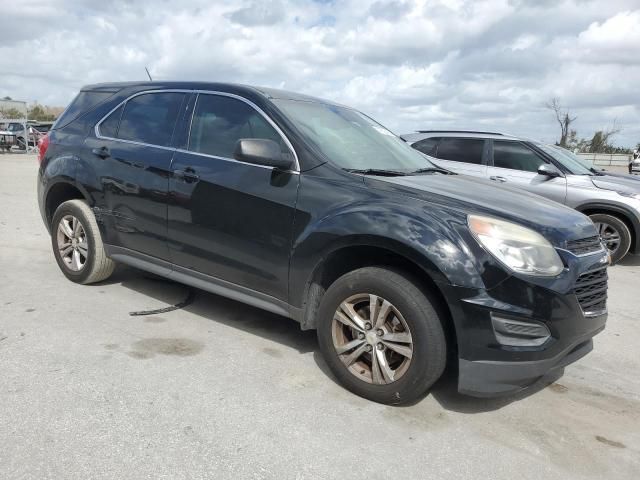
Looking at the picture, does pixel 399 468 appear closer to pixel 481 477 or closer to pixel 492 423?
pixel 481 477

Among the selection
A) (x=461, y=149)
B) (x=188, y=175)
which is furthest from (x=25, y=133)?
(x=188, y=175)

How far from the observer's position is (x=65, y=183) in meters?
4.88

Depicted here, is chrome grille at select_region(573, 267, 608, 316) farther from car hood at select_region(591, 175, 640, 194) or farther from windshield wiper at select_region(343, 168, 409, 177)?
car hood at select_region(591, 175, 640, 194)

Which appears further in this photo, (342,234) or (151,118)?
(151,118)

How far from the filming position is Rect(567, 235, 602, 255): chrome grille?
2.98 metres

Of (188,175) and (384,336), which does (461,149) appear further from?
(384,336)

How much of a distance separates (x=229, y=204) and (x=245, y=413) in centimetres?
139

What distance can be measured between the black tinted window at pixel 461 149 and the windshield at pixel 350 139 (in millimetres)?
4367

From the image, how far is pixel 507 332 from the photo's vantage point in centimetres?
275

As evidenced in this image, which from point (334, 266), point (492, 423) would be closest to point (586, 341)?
point (492, 423)

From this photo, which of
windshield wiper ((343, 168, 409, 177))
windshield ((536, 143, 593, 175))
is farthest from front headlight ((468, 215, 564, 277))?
windshield ((536, 143, 593, 175))

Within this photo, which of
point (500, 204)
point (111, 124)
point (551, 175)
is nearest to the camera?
point (500, 204)

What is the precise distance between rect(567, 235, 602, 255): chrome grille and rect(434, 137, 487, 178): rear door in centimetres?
514

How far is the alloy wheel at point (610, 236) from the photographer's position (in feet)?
24.4
